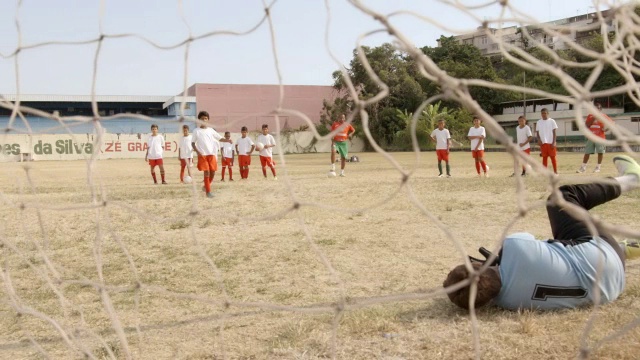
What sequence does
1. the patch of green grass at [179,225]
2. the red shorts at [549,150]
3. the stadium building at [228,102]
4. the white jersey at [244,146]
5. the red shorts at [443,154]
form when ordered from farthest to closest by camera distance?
the stadium building at [228,102] → the white jersey at [244,146] → the red shorts at [443,154] → the red shorts at [549,150] → the patch of green grass at [179,225]

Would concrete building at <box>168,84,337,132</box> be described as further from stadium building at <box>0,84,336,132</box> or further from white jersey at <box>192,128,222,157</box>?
white jersey at <box>192,128,222,157</box>

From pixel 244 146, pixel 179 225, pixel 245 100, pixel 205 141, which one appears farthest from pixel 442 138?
pixel 245 100

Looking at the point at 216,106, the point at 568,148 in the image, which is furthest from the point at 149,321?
the point at 216,106

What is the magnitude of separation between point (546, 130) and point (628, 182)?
8.61 m

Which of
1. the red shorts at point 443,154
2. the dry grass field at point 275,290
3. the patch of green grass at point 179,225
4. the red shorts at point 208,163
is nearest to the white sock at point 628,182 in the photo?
the dry grass field at point 275,290

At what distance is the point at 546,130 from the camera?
1136cm

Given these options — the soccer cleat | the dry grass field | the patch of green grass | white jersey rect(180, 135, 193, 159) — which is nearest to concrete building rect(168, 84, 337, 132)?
white jersey rect(180, 135, 193, 159)

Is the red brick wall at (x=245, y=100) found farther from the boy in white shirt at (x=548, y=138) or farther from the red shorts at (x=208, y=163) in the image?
the red shorts at (x=208, y=163)

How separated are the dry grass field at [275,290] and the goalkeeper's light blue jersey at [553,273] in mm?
78

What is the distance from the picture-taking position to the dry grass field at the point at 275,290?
2539 mm

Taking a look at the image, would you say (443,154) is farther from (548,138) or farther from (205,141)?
(205,141)

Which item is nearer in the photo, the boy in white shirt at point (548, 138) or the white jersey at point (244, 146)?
the boy in white shirt at point (548, 138)

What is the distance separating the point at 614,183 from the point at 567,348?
969mm

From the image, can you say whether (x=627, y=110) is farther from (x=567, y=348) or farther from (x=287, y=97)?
(x=567, y=348)
